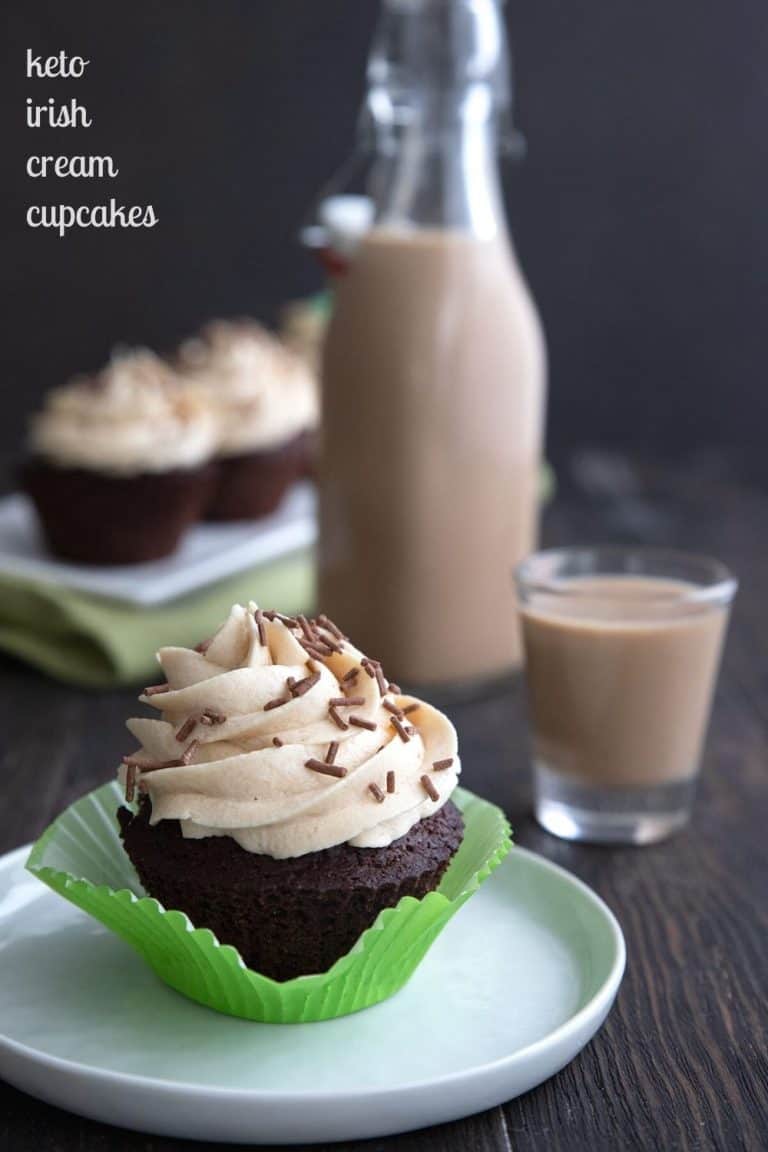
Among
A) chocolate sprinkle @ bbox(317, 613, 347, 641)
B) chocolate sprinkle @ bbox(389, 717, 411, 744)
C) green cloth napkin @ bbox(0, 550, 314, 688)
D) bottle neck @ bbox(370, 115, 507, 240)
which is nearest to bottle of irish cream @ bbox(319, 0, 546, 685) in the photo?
bottle neck @ bbox(370, 115, 507, 240)

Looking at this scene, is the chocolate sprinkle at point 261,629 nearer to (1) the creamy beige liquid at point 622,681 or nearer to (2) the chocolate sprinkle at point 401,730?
(2) the chocolate sprinkle at point 401,730

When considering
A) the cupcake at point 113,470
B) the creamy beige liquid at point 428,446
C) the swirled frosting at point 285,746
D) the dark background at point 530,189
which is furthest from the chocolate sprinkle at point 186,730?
the dark background at point 530,189

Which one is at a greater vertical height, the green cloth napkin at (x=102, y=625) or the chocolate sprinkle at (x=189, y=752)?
the chocolate sprinkle at (x=189, y=752)

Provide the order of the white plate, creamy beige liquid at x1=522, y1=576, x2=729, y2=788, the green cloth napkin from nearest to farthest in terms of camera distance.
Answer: creamy beige liquid at x1=522, y1=576, x2=729, y2=788 → the green cloth napkin → the white plate

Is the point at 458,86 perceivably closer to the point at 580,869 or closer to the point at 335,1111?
the point at 580,869

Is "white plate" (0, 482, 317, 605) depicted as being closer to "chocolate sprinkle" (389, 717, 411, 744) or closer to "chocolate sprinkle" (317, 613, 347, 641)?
"chocolate sprinkle" (317, 613, 347, 641)

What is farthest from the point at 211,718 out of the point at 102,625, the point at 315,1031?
the point at 102,625

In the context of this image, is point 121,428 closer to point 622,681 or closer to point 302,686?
point 622,681

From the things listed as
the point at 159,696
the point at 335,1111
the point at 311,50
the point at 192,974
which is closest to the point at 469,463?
the point at 159,696
